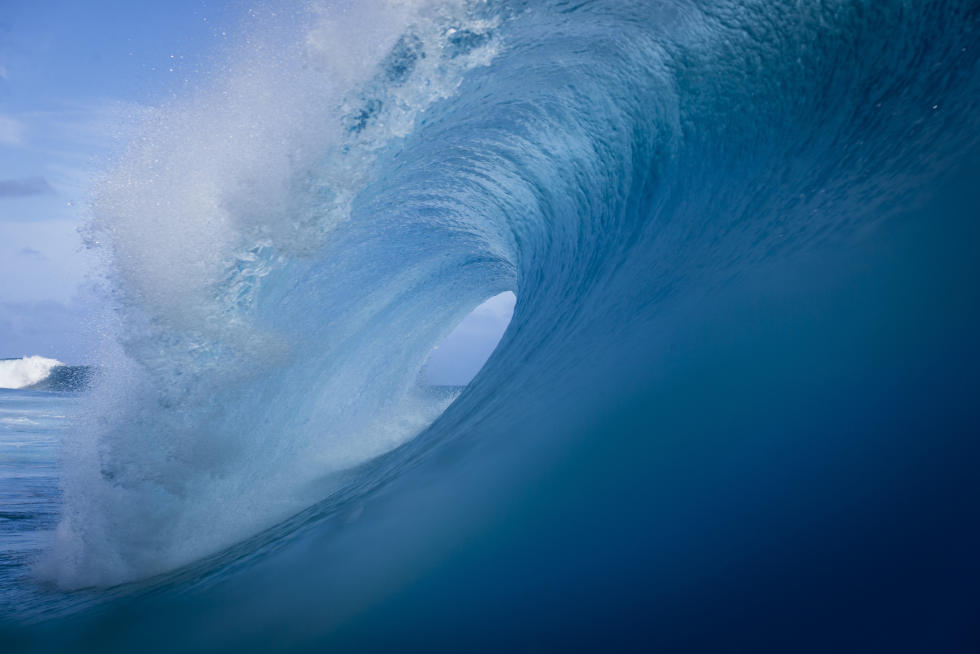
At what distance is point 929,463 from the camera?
325 centimetres

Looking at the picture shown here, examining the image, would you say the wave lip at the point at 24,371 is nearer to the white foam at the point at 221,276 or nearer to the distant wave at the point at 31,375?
the distant wave at the point at 31,375

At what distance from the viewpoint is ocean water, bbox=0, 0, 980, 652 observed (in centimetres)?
273

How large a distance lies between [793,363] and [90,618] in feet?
14.4

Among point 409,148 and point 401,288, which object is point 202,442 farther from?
point 401,288

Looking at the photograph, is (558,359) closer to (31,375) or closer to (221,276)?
(221,276)

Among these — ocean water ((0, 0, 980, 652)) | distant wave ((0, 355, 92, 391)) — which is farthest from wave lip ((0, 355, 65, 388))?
ocean water ((0, 0, 980, 652))

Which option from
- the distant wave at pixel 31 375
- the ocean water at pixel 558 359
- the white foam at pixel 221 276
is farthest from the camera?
the distant wave at pixel 31 375

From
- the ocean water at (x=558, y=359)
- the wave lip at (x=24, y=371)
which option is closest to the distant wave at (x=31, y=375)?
the wave lip at (x=24, y=371)

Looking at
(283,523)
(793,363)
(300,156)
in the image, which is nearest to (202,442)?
(283,523)

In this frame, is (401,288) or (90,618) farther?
(401,288)

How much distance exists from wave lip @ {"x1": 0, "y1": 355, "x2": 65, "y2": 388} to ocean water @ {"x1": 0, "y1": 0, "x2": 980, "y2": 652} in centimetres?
3738

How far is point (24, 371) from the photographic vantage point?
36.2 meters

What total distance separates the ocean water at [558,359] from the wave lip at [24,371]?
37.4 meters

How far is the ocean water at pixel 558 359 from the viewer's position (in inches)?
107
